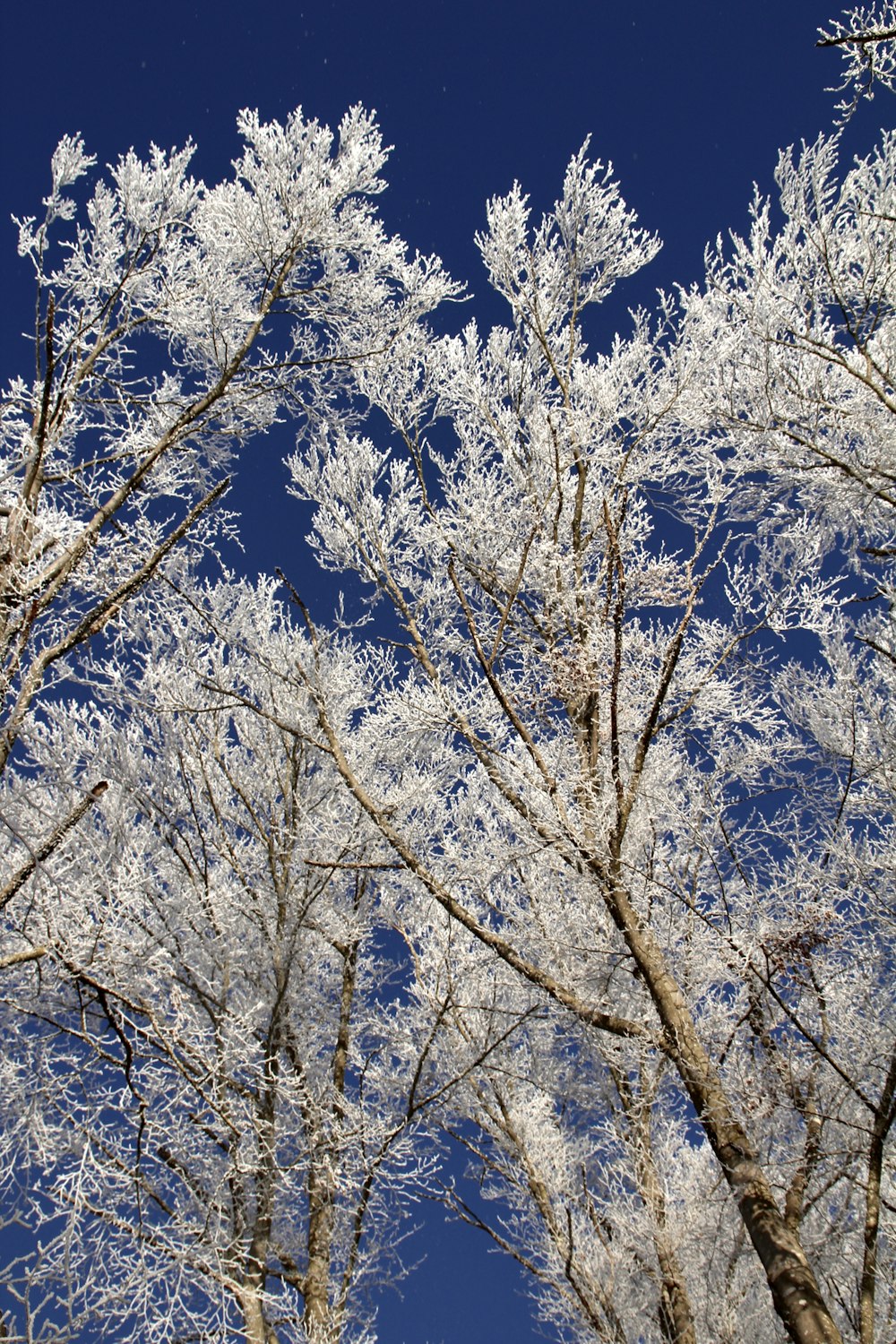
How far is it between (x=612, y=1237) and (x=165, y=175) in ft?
29.0

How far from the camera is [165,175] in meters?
5.89

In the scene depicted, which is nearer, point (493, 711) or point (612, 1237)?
point (493, 711)

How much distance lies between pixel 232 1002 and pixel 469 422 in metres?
4.85

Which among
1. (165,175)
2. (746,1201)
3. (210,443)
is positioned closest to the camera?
(746,1201)

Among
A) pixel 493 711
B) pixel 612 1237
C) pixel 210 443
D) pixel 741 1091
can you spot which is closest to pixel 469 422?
pixel 210 443

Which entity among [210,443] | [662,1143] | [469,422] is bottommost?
[662,1143]

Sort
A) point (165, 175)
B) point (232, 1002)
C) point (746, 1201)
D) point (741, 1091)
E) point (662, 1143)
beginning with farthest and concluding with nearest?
point (662, 1143)
point (232, 1002)
point (165, 175)
point (741, 1091)
point (746, 1201)

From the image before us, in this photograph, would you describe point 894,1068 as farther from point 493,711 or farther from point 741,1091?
point 493,711

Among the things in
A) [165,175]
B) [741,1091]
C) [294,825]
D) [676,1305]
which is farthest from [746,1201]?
[165,175]

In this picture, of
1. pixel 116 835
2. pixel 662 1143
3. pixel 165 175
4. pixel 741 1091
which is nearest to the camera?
pixel 741 1091

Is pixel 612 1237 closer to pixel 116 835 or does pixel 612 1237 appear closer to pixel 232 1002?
pixel 232 1002

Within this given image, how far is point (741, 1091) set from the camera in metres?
3.88

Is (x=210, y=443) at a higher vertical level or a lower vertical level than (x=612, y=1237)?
higher

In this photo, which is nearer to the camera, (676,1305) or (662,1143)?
(676,1305)
